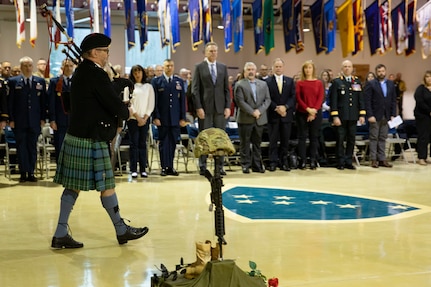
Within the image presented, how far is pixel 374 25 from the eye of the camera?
13406mm

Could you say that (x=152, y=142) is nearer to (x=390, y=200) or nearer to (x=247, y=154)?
(x=247, y=154)

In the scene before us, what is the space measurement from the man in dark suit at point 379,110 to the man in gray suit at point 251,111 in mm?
1935

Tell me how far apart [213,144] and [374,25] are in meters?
10.9

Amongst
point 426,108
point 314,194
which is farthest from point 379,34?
Answer: point 314,194

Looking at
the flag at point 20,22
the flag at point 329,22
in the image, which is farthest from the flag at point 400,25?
the flag at point 20,22

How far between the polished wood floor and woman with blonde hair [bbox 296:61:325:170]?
2199mm

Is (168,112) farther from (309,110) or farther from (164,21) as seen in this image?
(164,21)

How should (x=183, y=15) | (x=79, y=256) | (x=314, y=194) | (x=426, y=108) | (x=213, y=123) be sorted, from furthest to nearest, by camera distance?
1. (x=183, y=15)
2. (x=426, y=108)
3. (x=213, y=123)
4. (x=314, y=194)
5. (x=79, y=256)

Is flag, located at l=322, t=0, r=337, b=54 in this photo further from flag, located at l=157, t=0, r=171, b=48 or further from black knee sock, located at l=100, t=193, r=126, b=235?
black knee sock, located at l=100, t=193, r=126, b=235

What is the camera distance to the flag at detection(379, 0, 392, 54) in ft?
43.6

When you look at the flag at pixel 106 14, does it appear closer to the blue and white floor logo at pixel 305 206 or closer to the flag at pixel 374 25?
the blue and white floor logo at pixel 305 206

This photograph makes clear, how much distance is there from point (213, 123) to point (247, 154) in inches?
32.0

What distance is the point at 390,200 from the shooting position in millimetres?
6895


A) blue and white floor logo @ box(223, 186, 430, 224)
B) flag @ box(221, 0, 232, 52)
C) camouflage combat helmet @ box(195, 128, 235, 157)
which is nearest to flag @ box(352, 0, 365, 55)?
flag @ box(221, 0, 232, 52)
